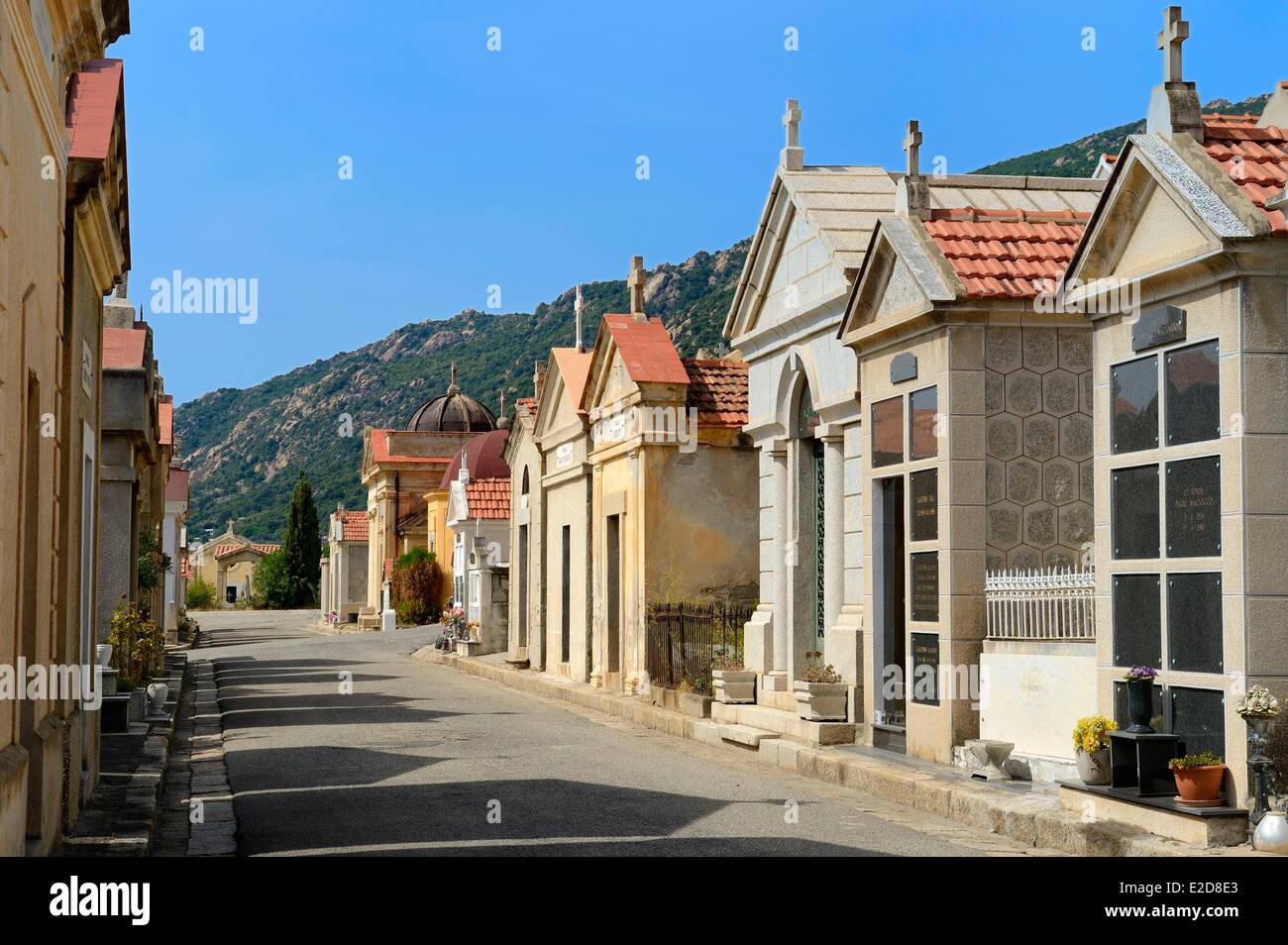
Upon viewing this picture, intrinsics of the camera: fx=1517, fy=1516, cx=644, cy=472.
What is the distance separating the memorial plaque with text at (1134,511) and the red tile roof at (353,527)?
59.4 meters

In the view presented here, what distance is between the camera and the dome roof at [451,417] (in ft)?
217

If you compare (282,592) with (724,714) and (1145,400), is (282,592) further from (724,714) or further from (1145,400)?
(1145,400)

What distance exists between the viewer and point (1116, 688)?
1001cm

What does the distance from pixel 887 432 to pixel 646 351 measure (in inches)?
356

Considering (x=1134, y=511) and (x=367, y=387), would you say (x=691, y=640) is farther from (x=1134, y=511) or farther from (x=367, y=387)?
(x=367, y=387)

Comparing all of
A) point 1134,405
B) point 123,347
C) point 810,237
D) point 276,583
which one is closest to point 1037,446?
point 1134,405

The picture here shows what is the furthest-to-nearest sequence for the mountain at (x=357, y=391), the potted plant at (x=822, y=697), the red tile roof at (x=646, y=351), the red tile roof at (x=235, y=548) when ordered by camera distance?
the mountain at (x=357, y=391)
the red tile roof at (x=235, y=548)
the red tile roof at (x=646, y=351)
the potted plant at (x=822, y=697)

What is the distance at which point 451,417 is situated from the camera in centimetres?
6644

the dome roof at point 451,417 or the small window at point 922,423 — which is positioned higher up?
the dome roof at point 451,417

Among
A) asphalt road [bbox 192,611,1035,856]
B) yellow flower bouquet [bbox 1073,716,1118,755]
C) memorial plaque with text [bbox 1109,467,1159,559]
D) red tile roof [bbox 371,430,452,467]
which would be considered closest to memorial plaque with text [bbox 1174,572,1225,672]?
memorial plaque with text [bbox 1109,467,1159,559]

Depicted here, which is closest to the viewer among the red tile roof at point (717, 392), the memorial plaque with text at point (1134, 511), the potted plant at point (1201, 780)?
the potted plant at point (1201, 780)

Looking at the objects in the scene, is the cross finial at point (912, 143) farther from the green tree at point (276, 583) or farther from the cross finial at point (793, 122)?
the green tree at point (276, 583)

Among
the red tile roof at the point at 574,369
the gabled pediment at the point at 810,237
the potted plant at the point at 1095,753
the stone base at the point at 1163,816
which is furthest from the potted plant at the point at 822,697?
the red tile roof at the point at 574,369
